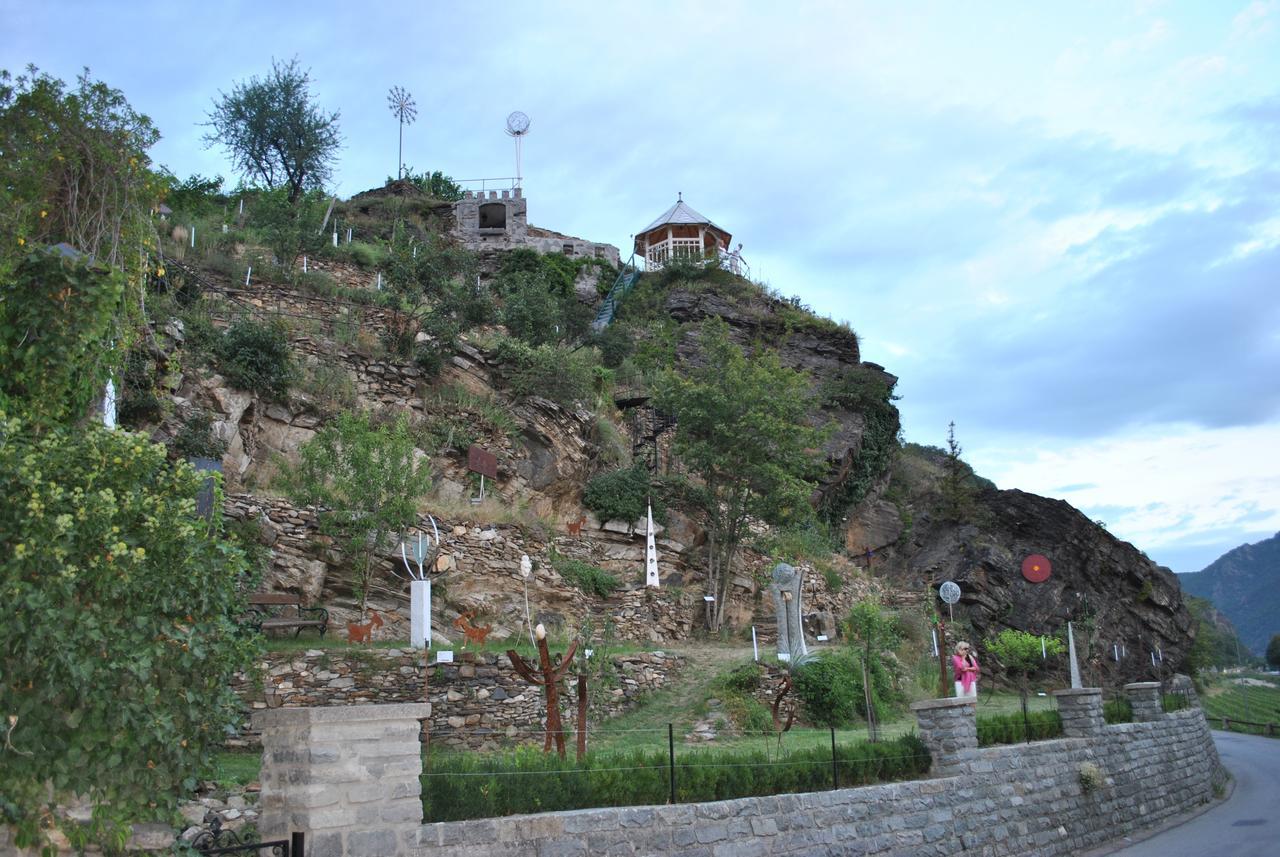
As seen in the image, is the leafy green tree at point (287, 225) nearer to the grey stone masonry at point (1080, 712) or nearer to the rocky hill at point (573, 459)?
the rocky hill at point (573, 459)

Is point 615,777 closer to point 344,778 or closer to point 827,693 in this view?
point 344,778

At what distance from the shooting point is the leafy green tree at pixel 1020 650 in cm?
2356

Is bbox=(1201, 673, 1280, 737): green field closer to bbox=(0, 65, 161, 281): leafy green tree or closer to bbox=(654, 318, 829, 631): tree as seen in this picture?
bbox=(654, 318, 829, 631): tree

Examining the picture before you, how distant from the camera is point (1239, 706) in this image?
4244 centimetres

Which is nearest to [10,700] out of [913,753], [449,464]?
[913,753]

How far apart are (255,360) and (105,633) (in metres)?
14.5

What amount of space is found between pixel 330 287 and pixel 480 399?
18.4 ft

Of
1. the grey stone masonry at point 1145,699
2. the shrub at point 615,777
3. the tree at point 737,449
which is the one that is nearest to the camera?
the shrub at point 615,777

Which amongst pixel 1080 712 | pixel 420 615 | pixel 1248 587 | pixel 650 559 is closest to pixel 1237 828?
pixel 1080 712

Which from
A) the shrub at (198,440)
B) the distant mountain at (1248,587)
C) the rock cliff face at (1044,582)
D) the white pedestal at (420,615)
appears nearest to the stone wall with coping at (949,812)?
the white pedestal at (420,615)

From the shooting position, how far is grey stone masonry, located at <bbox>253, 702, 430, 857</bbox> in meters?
6.41

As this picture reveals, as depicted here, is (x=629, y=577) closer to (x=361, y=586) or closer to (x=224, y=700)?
(x=361, y=586)

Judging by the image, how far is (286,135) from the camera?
36.8m

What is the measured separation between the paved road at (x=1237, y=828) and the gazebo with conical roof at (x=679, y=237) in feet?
80.7
